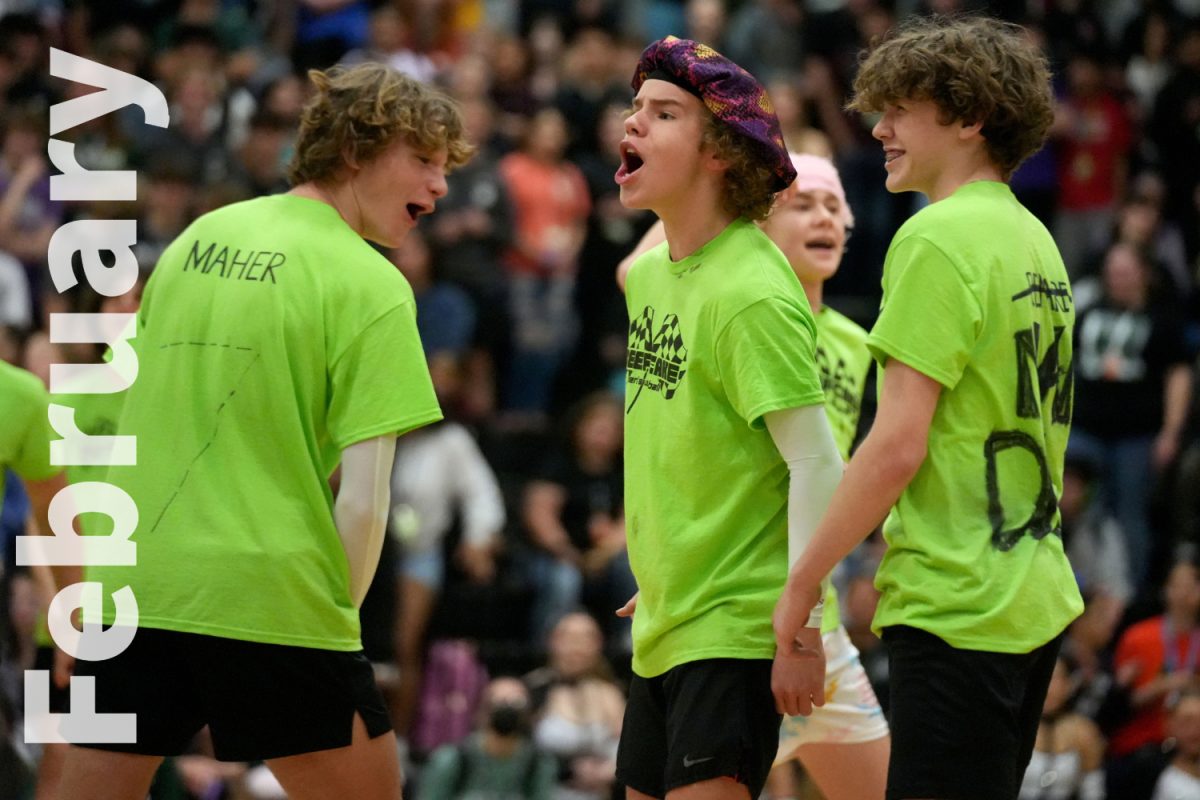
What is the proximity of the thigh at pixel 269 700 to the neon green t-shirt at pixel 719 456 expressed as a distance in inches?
29.8

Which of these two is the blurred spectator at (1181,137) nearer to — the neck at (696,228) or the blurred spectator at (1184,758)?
the blurred spectator at (1184,758)

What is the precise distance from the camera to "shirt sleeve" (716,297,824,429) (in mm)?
3852

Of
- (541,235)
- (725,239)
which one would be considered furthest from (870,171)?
(725,239)

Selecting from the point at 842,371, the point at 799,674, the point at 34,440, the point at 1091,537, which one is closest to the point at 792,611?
the point at 799,674

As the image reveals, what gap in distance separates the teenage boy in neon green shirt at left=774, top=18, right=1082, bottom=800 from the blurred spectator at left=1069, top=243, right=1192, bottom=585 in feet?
24.0

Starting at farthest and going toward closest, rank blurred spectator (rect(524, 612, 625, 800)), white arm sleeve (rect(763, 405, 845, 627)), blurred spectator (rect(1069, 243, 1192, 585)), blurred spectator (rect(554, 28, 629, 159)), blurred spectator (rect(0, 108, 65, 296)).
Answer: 1. blurred spectator (rect(554, 28, 629, 159))
2. blurred spectator (rect(1069, 243, 1192, 585))
3. blurred spectator (rect(0, 108, 65, 296))
4. blurred spectator (rect(524, 612, 625, 800))
5. white arm sleeve (rect(763, 405, 845, 627))

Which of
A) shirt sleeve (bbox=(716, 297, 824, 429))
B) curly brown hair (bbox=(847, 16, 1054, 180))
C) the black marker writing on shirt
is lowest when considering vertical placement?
shirt sleeve (bbox=(716, 297, 824, 429))

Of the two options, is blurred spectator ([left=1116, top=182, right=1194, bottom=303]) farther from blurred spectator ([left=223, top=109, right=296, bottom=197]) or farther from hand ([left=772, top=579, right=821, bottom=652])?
hand ([left=772, top=579, right=821, bottom=652])

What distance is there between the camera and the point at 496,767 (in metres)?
8.71

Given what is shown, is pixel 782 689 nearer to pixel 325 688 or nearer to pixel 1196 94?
pixel 325 688

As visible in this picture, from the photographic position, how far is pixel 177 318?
4.10 m

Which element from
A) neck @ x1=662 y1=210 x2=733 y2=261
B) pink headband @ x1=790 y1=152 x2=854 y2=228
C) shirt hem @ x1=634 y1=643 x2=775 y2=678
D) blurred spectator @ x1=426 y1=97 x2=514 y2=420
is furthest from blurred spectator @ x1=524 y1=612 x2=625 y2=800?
neck @ x1=662 y1=210 x2=733 y2=261

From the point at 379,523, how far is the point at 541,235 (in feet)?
25.9

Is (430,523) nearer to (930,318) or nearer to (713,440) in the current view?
(713,440)
